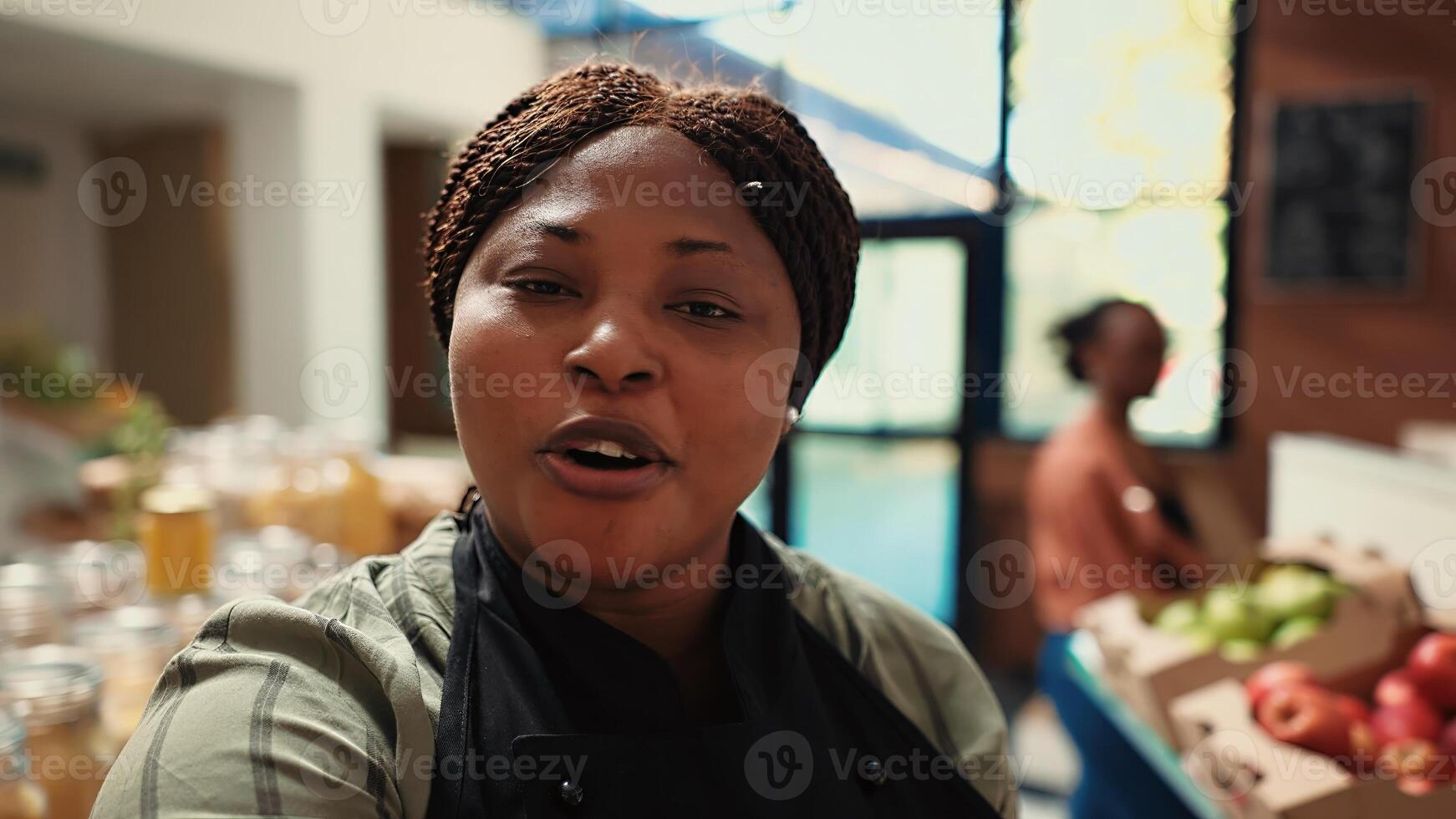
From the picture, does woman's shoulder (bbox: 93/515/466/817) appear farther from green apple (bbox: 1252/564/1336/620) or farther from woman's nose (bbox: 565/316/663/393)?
green apple (bbox: 1252/564/1336/620)

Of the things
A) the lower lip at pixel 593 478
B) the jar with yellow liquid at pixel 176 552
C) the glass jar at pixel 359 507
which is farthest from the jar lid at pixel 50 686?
the glass jar at pixel 359 507

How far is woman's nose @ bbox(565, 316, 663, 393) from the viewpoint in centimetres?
62

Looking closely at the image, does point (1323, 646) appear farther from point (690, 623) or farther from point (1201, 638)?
point (690, 623)

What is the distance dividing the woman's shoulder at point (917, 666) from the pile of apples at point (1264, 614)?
2.64 ft

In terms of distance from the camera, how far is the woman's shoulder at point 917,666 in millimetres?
823

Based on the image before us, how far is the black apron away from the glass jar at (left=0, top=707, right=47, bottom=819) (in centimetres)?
45

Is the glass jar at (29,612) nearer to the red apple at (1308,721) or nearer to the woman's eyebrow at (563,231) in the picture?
Result: the woman's eyebrow at (563,231)

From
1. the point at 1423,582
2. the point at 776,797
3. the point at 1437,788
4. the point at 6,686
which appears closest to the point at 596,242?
the point at 776,797

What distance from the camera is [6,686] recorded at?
2.91ft

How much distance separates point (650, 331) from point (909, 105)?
329cm

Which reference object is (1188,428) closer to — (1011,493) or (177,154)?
(1011,493)

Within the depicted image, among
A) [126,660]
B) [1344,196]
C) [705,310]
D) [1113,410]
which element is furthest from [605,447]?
[1344,196]

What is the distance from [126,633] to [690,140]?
0.91 m

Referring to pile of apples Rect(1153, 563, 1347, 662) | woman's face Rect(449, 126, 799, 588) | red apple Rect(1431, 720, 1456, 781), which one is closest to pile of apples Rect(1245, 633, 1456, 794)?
red apple Rect(1431, 720, 1456, 781)
